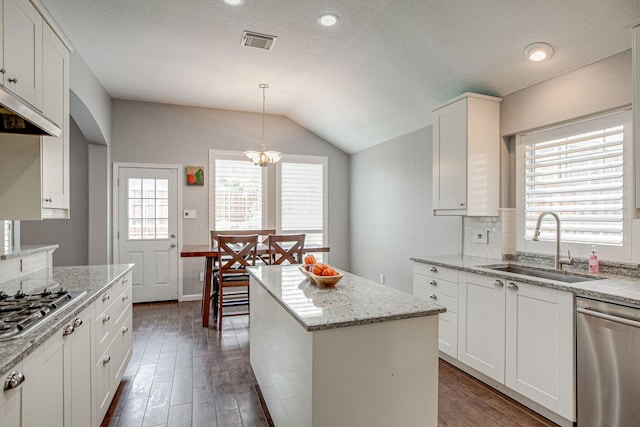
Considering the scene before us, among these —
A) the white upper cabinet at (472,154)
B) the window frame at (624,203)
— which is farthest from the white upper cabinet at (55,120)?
the window frame at (624,203)

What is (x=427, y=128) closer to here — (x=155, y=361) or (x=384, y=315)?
(x=384, y=315)

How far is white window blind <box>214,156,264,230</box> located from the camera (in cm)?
529

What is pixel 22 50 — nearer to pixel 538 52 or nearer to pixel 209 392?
pixel 209 392

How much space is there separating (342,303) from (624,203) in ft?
6.95

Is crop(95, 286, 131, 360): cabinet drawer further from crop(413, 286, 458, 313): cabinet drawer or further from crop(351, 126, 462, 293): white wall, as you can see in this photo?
crop(351, 126, 462, 293): white wall

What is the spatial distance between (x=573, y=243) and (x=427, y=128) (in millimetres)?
2002

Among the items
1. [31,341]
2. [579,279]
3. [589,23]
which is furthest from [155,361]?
[589,23]

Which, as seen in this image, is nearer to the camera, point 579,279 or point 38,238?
point 579,279

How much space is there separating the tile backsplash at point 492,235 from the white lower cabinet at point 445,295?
0.60 metres

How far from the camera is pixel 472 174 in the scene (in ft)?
9.76

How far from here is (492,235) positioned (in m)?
3.14

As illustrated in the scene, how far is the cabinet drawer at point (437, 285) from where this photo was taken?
9.15 feet

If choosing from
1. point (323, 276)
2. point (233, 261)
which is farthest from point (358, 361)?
point (233, 261)

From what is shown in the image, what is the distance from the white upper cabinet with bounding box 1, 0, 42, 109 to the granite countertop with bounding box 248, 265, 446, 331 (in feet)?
5.32
